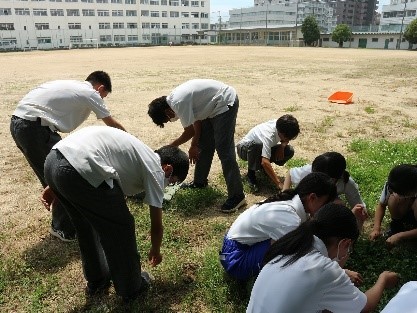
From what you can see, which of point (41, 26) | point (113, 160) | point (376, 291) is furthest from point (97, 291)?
point (41, 26)

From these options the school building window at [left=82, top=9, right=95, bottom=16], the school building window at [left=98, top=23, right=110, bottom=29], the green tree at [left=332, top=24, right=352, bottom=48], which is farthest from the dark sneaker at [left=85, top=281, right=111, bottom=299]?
the school building window at [left=98, top=23, right=110, bottom=29]

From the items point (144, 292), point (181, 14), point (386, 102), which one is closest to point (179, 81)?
point (386, 102)

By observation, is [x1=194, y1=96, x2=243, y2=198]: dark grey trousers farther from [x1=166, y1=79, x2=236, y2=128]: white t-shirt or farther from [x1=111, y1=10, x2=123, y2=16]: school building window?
[x1=111, y1=10, x2=123, y2=16]: school building window

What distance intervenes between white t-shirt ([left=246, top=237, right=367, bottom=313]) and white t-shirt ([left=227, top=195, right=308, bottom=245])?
496mm

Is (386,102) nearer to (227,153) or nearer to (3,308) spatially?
(227,153)

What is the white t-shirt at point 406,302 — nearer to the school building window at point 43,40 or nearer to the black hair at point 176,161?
the black hair at point 176,161

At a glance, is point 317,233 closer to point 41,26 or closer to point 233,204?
point 233,204

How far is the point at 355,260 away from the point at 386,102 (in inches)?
324

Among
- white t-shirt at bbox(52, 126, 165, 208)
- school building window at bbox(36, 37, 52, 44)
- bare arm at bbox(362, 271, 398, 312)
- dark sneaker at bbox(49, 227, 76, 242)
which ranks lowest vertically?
dark sneaker at bbox(49, 227, 76, 242)

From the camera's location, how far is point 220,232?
3.77 meters

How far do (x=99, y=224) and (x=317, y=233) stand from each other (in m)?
1.35

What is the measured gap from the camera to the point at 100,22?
70.9 meters

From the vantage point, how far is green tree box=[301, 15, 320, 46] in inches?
2446

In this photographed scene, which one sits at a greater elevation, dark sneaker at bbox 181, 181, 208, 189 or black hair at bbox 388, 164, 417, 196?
black hair at bbox 388, 164, 417, 196
